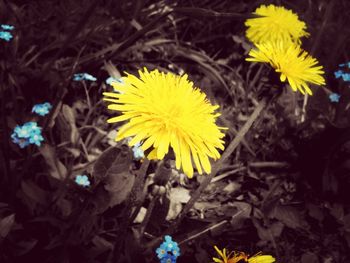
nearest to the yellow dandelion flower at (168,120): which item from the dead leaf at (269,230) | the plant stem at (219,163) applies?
the plant stem at (219,163)

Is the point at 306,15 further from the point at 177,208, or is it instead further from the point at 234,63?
the point at 177,208

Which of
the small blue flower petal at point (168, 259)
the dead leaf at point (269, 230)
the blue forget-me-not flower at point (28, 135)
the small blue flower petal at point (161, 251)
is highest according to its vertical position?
the blue forget-me-not flower at point (28, 135)

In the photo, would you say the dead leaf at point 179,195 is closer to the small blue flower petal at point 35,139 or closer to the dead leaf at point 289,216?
the dead leaf at point 289,216

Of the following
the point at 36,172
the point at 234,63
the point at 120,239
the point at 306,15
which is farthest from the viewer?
the point at 234,63

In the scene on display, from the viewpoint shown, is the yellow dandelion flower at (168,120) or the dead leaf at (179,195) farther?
the dead leaf at (179,195)

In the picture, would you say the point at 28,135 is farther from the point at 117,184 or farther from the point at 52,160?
the point at 117,184

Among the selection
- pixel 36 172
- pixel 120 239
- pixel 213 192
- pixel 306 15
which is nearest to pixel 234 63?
pixel 306 15

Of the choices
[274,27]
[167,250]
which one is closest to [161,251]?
[167,250]
